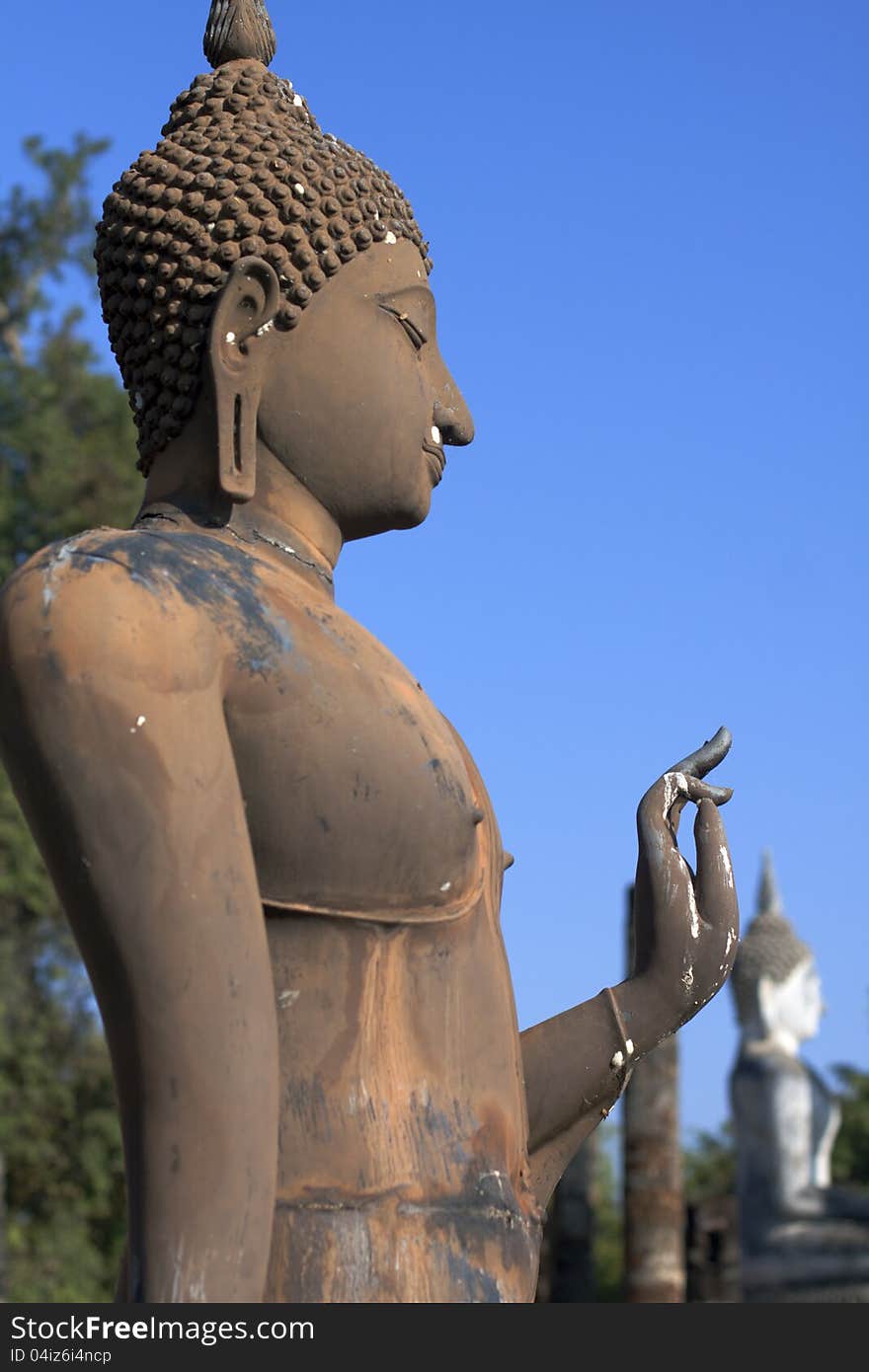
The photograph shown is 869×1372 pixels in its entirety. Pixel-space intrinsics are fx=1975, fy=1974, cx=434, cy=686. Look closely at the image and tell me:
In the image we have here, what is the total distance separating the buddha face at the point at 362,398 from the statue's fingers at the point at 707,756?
717mm

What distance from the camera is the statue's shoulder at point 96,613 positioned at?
3002 mm

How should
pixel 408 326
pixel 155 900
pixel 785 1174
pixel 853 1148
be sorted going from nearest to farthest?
pixel 155 900
pixel 408 326
pixel 785 1174
pixel 853 1148

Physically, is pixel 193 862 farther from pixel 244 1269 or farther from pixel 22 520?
pixel 22 520

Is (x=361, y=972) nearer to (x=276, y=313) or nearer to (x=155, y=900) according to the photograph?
(x=155, y=900)

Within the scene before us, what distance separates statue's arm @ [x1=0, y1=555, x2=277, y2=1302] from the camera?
2.89 m

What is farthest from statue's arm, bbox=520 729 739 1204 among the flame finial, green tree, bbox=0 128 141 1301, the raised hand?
green tree, bbox=0 128 141 1301

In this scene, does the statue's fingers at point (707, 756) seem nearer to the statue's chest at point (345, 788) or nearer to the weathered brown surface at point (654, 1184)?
the statue's chest at point (345, 788)

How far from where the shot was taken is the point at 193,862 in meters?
2.97

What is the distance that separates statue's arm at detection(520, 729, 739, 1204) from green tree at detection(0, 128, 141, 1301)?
17396 mm

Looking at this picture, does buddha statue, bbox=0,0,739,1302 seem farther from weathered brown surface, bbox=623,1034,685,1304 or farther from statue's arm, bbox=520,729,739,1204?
weathered brown surface, bbox=623,1034,685,1304

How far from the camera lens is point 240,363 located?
3568 mm

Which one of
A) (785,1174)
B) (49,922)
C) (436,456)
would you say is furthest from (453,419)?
(49,922)

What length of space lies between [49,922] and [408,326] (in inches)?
776

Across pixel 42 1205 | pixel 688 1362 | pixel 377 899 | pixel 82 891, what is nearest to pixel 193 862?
pixel 82 891
